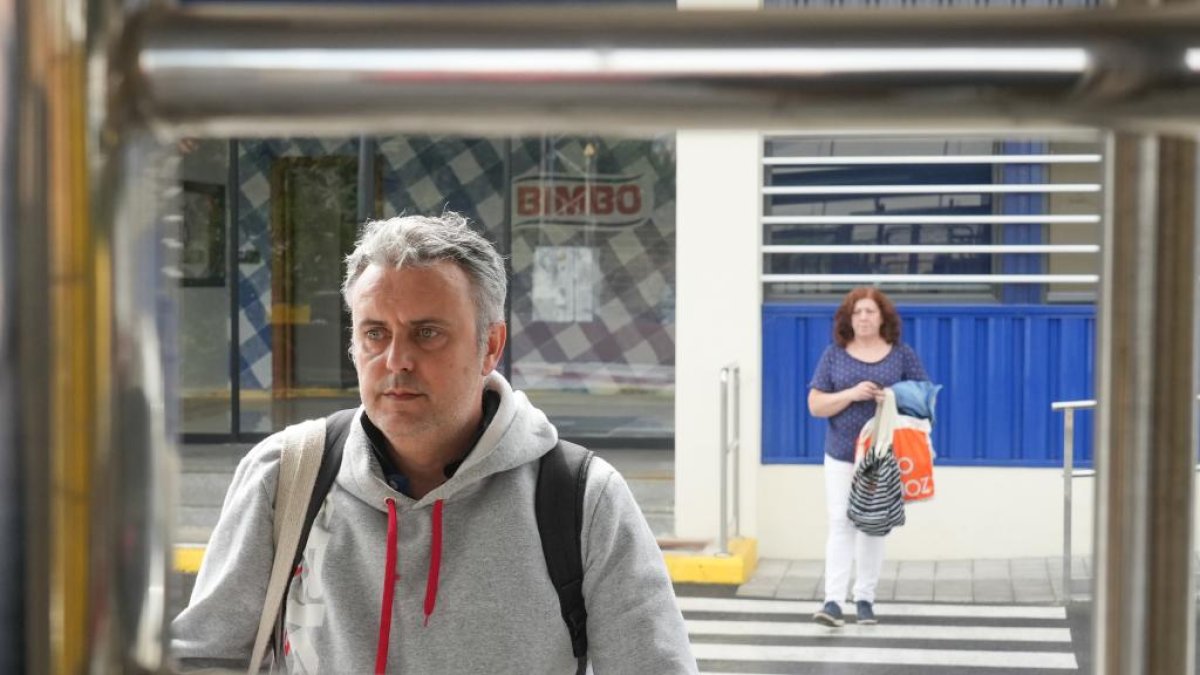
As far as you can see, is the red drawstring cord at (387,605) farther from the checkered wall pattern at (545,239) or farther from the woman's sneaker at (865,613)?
the checkered wall pattern at (545,239)

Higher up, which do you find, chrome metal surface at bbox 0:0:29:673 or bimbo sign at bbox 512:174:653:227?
bimbo sign at bbox 512:174:653:227

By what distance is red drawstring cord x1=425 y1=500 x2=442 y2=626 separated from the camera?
2156mm

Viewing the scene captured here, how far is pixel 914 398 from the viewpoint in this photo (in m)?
7.16

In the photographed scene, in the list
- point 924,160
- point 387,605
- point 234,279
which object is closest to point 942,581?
point 924,160

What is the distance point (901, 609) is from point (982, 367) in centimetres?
187

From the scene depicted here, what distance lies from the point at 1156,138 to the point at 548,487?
200 cm

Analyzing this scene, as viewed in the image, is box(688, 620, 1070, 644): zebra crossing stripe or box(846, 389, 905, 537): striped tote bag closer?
box(846, 389, 905, 537): striped tote bag

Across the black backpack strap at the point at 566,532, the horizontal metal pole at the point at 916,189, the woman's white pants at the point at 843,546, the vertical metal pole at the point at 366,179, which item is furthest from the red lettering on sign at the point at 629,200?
the black backpack strap at the point at 566,532

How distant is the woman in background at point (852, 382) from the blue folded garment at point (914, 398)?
0.16ft

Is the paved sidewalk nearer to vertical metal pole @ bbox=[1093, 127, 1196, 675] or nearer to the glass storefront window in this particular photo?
the glass storefront window

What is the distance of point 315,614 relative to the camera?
2207 millimetres

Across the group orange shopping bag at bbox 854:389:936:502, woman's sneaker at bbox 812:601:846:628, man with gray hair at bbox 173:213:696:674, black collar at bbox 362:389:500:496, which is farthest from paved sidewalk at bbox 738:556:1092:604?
man with gray hair at bbox 173:213:696:674

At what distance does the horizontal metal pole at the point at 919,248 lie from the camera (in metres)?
9.61

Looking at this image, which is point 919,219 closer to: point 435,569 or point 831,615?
point 831,615
